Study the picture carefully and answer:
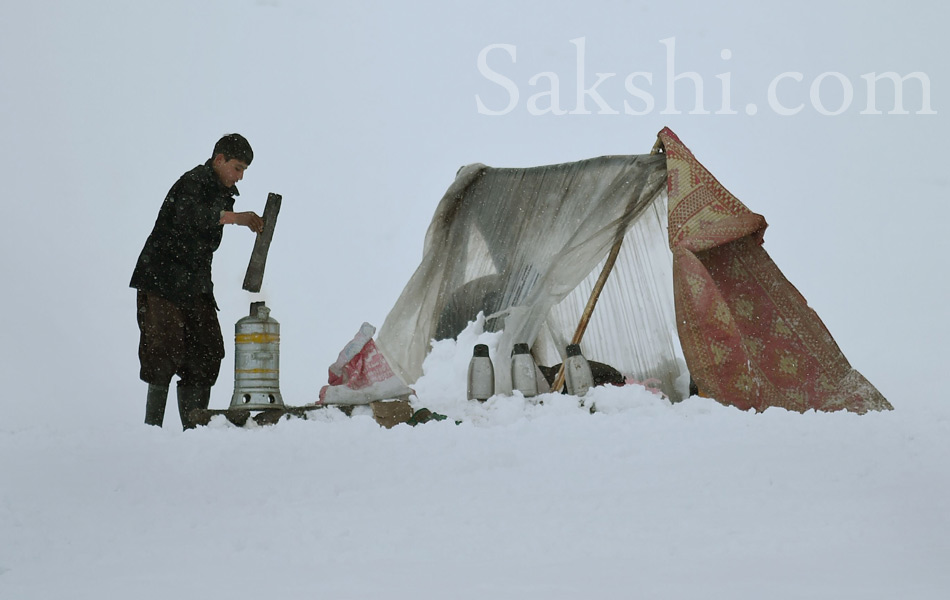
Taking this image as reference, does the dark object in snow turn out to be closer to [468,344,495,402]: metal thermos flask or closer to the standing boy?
[468,344,495,402]: metal thermos flask

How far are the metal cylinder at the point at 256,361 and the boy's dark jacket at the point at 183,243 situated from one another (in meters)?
0.26

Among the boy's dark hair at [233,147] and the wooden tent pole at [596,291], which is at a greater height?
the boy's dark hair at [233,147]

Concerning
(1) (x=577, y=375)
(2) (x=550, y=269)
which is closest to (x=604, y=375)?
(1) (x=577, y=375)

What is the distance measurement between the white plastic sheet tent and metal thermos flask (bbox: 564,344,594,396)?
0.90 feet

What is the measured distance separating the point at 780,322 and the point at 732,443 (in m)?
1.52

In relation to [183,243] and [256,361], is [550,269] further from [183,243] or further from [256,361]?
[183,243]

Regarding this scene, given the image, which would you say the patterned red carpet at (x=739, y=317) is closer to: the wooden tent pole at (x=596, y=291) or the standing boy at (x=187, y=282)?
the wooden tent pole at (x=596, y=291)

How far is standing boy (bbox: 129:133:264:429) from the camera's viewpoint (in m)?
4.06

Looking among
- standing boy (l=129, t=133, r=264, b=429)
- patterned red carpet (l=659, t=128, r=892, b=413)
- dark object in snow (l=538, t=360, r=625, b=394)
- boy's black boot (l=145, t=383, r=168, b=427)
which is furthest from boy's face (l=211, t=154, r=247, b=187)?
patterned red carpet (l=659, t=128, r=892, b=413)

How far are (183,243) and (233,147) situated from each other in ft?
1.53

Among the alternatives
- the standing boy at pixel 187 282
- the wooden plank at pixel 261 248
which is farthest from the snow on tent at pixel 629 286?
the standing boy at pixel 187 282

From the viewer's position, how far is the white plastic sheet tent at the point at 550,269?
191 inches

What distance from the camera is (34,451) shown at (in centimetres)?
343

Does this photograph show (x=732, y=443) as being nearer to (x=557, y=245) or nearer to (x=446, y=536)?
(x=446, y=536)
